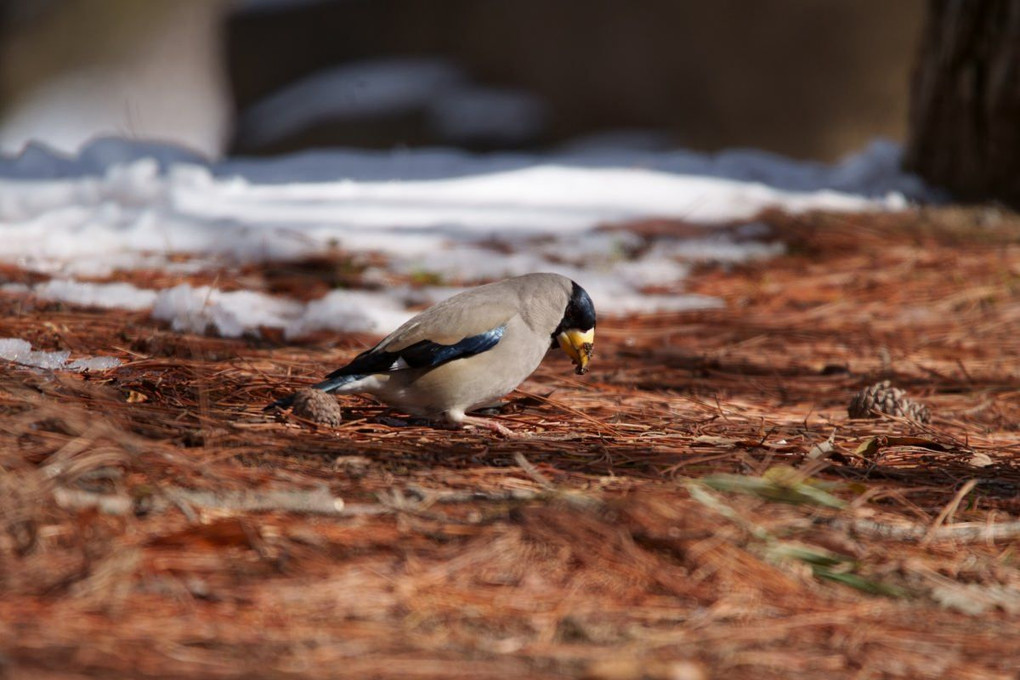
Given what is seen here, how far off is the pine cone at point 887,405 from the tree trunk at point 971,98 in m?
4.13

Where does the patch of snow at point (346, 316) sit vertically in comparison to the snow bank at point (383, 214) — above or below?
below

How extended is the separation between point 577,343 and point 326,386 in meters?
0.95

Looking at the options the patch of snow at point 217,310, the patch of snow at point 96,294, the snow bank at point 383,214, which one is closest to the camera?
the patch of snow at point 217,310

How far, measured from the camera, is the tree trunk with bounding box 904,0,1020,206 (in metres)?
7.06

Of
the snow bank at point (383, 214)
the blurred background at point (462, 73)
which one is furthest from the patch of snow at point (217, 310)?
the blurred background at point (462, 73)

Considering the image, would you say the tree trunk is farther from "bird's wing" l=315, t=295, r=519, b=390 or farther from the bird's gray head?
"bird's wing" l=315, t=295, r=519, b=390

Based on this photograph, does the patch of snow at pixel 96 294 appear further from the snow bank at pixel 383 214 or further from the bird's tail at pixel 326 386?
the bird's tail at pixel 326 386

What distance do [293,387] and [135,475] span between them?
127 centimetres

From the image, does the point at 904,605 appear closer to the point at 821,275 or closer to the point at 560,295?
the point at 560,295

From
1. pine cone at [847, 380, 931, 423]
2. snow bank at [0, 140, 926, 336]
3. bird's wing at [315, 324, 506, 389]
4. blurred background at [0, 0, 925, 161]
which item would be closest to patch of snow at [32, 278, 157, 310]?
snow bank at [0, 140, 926, 336]

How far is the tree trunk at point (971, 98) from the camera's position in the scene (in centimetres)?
706

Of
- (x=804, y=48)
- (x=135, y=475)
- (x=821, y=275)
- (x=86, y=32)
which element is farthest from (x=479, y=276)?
(x=86, y=32)

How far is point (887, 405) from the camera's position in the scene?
3.77 m

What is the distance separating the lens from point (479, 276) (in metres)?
5.69
